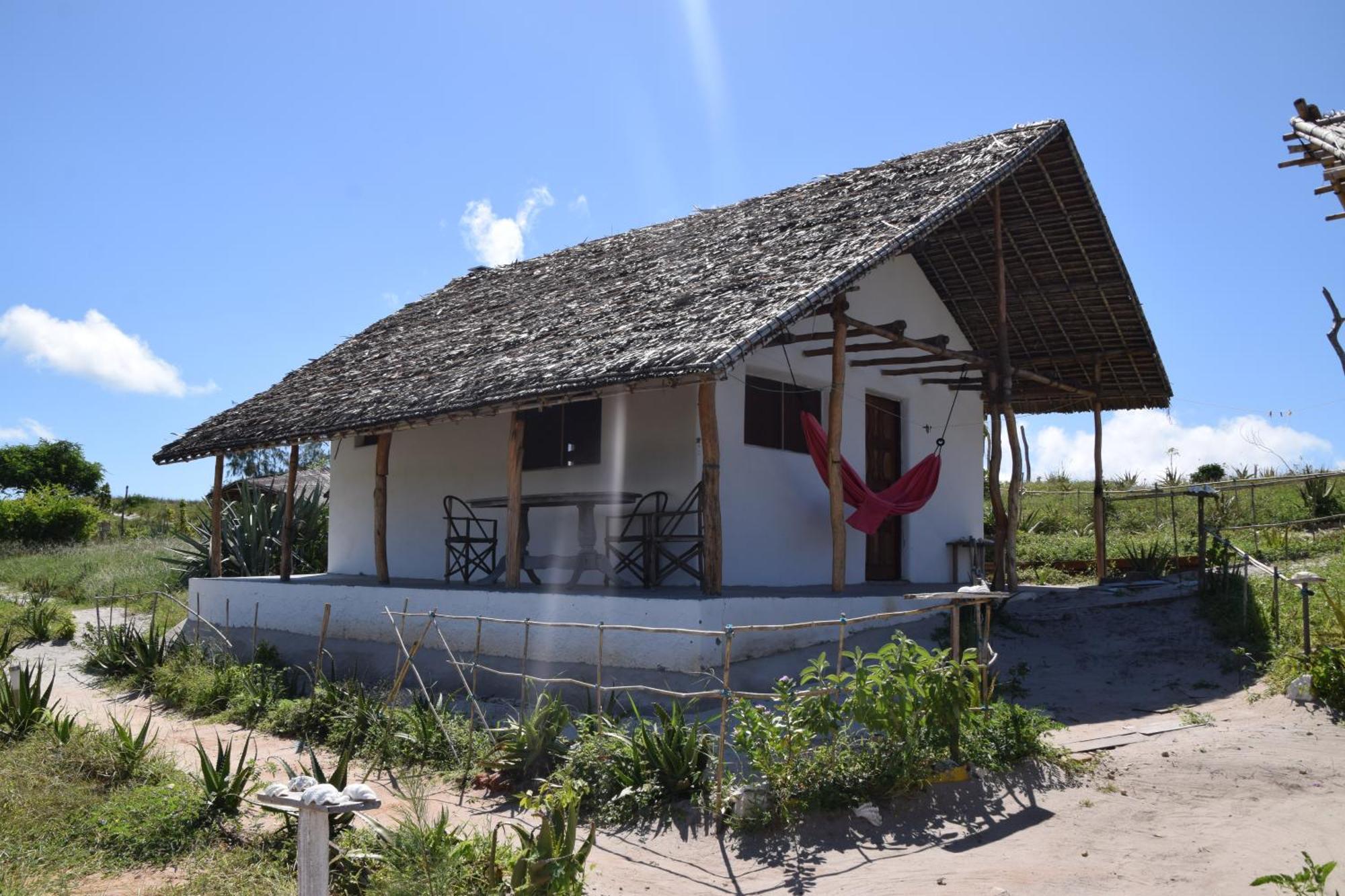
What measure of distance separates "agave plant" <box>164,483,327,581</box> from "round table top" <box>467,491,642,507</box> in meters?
7.04

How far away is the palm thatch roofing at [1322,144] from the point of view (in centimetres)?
561

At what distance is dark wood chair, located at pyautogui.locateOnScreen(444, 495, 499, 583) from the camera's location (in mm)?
11078

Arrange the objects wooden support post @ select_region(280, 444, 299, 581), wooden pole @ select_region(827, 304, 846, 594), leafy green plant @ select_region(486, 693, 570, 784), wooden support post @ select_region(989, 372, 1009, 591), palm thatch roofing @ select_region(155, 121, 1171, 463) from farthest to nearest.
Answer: wooden support post @ select_region(280, 444, 299, 581) < wooden support post @ select_region(989, 372, 1009, 591) < wooden pole @ select_region(827, 304, 846, 594) < palm thatch roofing @ select_region(155, 121, 1171, 463) < leafy green plant @ select_region(486, 693, 570, 784)

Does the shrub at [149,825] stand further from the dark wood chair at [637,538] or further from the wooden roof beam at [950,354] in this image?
the wooden roof beam at [950,354]

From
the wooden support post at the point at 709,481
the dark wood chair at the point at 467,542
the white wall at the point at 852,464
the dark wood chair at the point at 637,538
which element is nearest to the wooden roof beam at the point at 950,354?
the white wall at the point at 852,464

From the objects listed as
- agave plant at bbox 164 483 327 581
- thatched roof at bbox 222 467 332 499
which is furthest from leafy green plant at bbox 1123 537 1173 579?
thatched roof at bbox 222 467 332 499

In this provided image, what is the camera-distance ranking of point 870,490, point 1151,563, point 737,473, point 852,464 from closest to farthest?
1. point 737,473
2. point 870,490
3. point 852,464
4. point 1151,563

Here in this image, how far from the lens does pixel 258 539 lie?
16.5m

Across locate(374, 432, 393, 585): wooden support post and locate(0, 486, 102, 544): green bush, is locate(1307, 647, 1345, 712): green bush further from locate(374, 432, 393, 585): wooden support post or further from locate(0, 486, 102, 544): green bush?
locate(0, 486, 102, 544): green bush

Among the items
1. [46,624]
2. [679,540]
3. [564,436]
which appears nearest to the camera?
[679,540]

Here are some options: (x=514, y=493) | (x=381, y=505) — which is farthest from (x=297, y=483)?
(x=514, y=493)

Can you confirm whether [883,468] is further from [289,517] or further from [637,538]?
[289,517]

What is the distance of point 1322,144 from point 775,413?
5.76 meters

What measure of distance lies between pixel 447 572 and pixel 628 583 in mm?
2265
